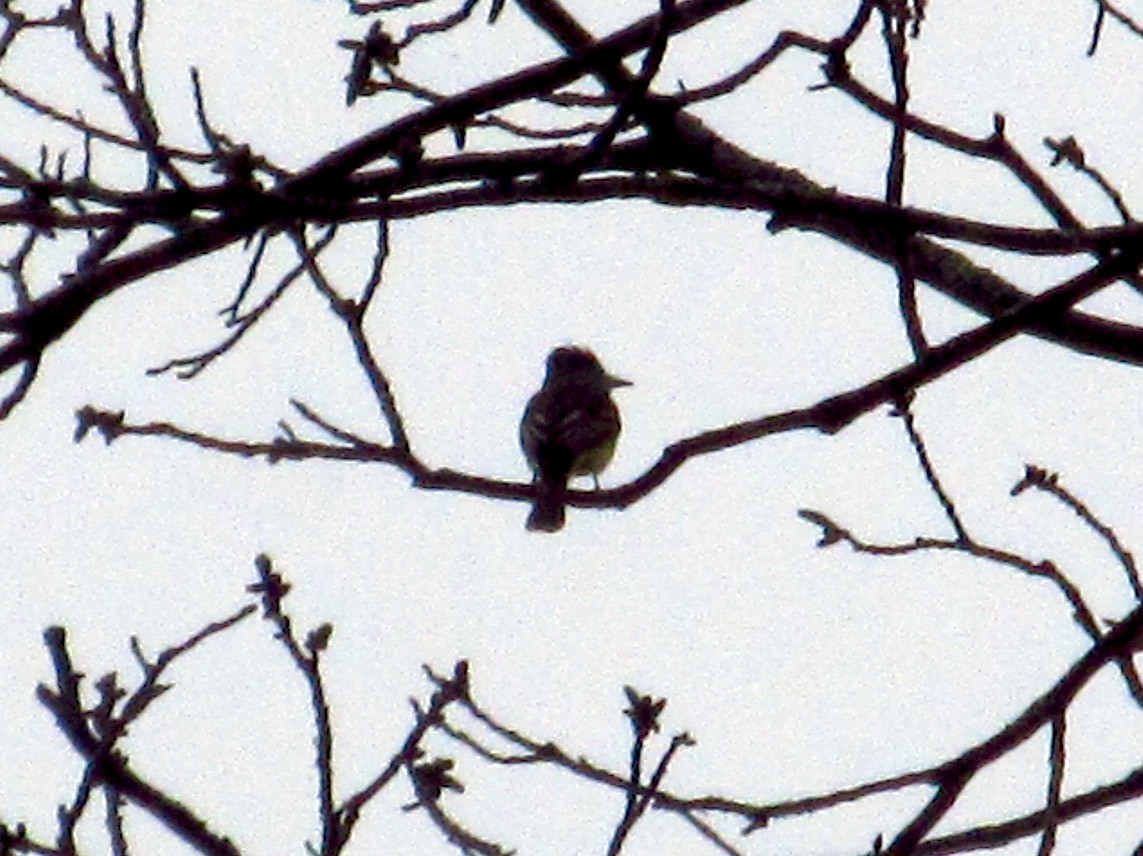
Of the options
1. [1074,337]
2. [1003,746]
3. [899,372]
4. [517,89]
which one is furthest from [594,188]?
[1074,337]

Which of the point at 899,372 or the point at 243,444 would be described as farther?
the point at 243,444

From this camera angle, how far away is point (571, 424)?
29.8ft

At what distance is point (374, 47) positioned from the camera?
4062 mm

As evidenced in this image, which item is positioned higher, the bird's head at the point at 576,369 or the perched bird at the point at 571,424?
the bird's head at the point at 576,369

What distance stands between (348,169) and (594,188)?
1.13ft

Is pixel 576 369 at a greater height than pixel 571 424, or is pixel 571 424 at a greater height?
pixel 576 369

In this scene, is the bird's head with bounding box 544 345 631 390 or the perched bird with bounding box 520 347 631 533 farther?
the bird's head with bounding box 544 345 631 390

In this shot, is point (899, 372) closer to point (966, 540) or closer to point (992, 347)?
point (992, 347)

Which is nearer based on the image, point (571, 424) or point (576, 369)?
point (571, 424)

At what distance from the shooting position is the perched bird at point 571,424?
880 cm

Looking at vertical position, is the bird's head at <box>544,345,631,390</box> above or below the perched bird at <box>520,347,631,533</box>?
above

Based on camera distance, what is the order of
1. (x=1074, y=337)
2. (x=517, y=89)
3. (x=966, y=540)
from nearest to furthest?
1. (x=517, y=89)
2. (x=966, y=540)
3. (x=1074, y=337)

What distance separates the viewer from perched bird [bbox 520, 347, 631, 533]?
8.80 metres

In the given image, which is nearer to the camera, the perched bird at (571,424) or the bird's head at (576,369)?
the perched bird at (571,424)
